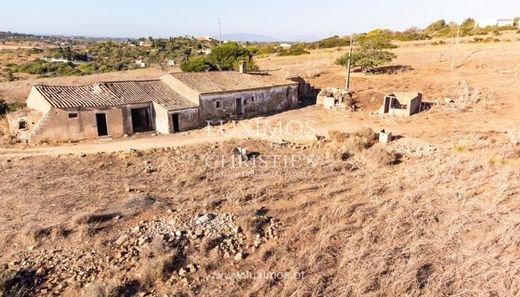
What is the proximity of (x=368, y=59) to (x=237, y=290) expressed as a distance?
35689 millimetres

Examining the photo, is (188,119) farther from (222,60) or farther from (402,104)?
(222,60)

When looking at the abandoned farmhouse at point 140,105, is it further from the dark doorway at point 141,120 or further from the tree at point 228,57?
the tree at point 228,57

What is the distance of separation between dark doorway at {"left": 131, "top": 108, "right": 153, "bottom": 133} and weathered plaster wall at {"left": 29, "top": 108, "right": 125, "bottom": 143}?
187cm

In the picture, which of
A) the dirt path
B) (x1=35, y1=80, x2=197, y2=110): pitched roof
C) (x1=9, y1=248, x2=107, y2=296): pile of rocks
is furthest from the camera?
(x1=35, y1=80, x2=197, y2=110): pitched roof

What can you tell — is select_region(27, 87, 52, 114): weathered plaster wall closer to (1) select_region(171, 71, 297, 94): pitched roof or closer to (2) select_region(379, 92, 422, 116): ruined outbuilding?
(1) select_region(171, 71, 297, 94): pitched roof

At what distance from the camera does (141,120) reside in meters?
23.1

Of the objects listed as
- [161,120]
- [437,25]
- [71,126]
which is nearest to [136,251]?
[71,126]

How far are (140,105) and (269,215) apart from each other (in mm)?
12689

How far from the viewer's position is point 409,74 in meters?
37.1

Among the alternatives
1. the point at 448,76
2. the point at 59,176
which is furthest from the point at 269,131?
the point at 448,76

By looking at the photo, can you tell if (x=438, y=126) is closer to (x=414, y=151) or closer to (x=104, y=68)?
(x=414, y=151)

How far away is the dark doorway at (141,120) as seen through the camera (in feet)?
73.2

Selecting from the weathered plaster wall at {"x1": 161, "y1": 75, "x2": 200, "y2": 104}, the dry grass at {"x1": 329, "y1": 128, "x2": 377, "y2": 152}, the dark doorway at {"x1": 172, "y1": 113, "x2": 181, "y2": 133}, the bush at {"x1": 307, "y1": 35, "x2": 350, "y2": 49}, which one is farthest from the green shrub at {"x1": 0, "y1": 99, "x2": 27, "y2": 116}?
the bush at {"x1": 307, "y1": 35, "x2": 350, "y2": 49}

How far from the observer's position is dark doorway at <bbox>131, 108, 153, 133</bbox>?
22.3m
